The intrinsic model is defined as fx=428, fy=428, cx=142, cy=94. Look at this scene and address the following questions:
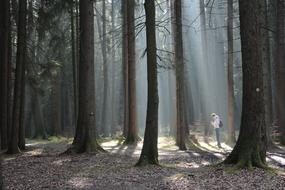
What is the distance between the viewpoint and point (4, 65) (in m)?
16.6

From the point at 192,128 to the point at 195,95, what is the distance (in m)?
10.7

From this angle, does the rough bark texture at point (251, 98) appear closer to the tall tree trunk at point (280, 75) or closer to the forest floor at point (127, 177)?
the forest floor at point (127, 177)

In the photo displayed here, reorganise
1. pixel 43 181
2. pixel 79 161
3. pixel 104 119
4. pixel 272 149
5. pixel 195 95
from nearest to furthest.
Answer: pixel 43 181 < pixel 79 161 < pixel 272 149 < pixel 104 119 < pixel 195 95

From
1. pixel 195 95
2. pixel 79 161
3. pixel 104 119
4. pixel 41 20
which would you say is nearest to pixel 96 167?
pixel 79 161

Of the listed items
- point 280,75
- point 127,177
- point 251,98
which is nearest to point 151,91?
point 127,177

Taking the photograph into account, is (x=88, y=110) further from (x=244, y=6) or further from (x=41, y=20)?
(x=244, y=6)

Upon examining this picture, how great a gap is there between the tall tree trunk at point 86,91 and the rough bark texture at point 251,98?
614 centimetres

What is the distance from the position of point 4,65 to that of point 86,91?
12.7 feet

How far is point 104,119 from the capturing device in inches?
1598

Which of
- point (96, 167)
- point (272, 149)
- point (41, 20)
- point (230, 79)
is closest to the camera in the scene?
point (96, 167)

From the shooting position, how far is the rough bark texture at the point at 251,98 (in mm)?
9477

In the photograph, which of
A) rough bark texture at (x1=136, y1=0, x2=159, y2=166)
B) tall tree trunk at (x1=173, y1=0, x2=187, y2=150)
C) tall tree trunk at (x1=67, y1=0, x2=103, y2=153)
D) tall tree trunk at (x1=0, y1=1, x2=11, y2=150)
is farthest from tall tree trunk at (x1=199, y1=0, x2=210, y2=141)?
rough bark texture at (x1=136, y1=0, x2=159, y2=166)

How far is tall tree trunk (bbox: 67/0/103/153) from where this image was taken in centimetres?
1459

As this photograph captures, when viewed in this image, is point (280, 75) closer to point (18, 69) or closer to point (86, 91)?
point (86, 91)
